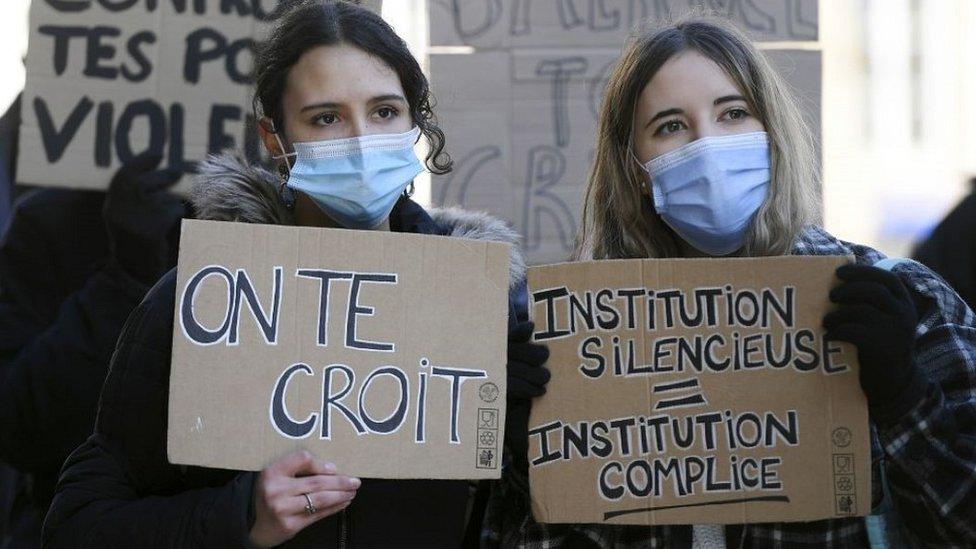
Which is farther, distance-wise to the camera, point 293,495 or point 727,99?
point 727,99

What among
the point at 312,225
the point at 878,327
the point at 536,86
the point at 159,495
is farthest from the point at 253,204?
the point at 536,86

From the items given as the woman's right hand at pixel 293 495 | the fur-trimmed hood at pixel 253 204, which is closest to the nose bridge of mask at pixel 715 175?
the fur-trimmed hood at pixel 253 204

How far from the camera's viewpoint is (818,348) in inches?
95.9

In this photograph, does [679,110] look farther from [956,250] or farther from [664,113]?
[956,250]

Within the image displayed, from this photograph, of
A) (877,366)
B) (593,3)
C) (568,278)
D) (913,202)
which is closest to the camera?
(877,366)

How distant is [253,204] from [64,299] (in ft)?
6.31

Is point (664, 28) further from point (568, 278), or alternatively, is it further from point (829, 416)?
point (829, 416)

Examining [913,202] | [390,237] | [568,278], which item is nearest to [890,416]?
[568,278]

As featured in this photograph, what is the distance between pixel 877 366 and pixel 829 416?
6.4 inches

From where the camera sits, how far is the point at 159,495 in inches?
96.2

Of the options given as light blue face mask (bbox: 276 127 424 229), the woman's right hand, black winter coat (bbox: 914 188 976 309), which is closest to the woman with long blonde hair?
the woman's right hand

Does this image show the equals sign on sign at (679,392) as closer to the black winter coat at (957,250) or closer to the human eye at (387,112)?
the human eye at (387,112)

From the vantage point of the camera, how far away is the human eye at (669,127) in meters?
2.74

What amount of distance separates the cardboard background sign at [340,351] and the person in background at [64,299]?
1.79m
